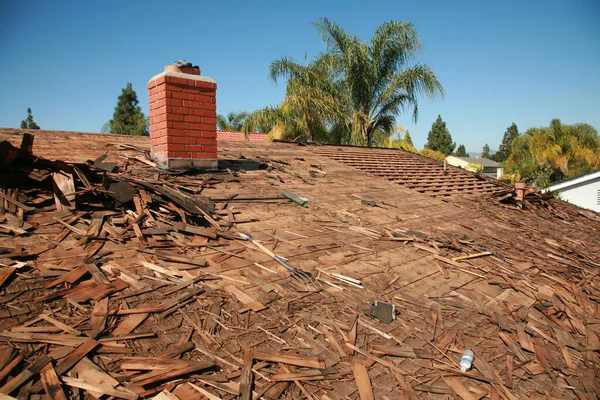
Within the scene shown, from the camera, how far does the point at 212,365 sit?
82.6 inches

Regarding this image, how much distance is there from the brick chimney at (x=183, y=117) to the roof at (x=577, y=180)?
2769cm

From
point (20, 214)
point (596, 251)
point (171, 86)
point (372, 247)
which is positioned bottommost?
point (596, 251)

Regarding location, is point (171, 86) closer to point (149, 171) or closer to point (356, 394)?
point (149, 171)

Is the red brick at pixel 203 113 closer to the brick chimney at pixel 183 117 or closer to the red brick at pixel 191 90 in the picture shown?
the brick chimney at pixel 183 117

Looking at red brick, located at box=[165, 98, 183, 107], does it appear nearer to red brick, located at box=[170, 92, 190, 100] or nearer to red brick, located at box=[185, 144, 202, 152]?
red brick, located at box=[170, 92, 190, 100]

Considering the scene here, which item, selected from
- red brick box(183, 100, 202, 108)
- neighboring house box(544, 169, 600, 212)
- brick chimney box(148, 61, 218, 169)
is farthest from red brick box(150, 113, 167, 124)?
neighboring house box(544, 169, 600, 212)

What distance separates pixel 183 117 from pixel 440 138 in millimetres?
85756

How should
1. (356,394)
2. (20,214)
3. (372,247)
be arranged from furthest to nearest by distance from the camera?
(372,247) → (20,214) → (356,394)

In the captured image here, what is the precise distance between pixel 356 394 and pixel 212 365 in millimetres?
837

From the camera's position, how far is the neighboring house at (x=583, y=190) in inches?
1052

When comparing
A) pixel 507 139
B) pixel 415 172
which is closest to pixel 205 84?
pixel 415 172

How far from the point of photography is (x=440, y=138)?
83688 mm

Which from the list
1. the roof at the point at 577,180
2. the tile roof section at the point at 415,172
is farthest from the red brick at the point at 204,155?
the roof at the point at 577,180

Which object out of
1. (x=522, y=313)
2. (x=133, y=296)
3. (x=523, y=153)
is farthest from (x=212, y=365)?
(x=523, y=153)
